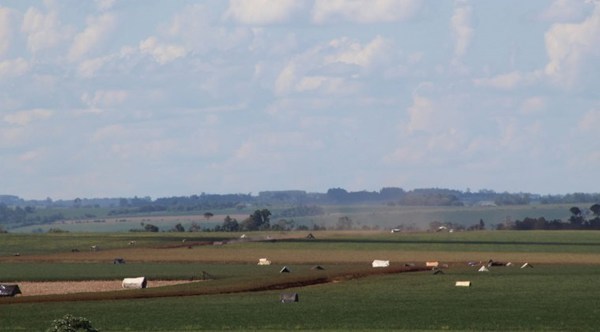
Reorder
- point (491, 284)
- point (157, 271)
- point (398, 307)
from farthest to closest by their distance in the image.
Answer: point (157, 271)
point (491, 284)
point (398, 307)

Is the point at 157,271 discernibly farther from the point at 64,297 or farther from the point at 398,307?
the point at 398,307

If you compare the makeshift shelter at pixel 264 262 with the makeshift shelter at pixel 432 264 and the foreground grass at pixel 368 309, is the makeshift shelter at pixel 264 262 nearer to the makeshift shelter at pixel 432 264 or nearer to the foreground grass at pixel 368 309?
the makeshift shelter at pixel 432 264

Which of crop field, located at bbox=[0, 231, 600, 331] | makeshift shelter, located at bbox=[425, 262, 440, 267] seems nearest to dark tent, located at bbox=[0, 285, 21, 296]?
crop field, located at bbox=[0, 231, 600, 331]

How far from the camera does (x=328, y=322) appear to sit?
5872cm

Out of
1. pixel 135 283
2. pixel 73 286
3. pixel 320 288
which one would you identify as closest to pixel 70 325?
pixel 320 288

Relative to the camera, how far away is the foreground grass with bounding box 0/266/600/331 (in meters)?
57.5

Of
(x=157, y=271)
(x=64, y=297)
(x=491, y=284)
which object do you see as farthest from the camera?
(x=157, y=271)

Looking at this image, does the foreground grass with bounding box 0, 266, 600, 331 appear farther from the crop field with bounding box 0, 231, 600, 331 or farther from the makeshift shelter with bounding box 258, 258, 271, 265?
the makeshift shelter with bounding box 258, 258, 271, 265

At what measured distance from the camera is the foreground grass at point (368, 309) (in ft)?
189

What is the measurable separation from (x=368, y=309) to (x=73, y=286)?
2667cm

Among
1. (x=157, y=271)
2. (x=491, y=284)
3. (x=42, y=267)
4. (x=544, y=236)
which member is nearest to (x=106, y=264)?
(x=42, y=267)

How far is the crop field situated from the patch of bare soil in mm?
2138

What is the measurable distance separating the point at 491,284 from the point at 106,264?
41401 mm

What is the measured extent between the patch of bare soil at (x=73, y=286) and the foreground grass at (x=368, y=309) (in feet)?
33.1
